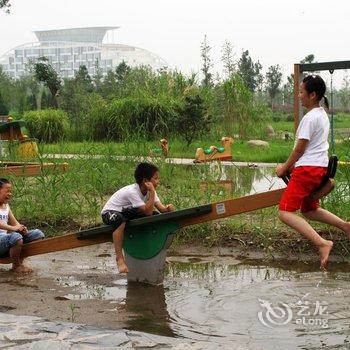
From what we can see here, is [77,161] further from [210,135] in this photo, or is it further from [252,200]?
[210,135]

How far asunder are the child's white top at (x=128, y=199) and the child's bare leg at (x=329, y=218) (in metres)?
1.32

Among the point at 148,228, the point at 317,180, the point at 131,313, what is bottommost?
the point at 131,313

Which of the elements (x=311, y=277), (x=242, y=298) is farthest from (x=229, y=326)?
(x=311, y=277)

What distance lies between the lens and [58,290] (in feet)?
20.7

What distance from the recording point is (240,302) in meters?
5.63

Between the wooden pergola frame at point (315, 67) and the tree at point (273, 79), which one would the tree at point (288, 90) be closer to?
the tree at point (273, 79)

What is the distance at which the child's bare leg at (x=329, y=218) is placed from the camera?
5879 mm

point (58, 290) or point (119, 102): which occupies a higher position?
point (119, 102)

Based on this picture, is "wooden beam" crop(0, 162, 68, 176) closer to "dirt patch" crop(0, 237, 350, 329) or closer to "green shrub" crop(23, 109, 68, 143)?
"dirt patch" crop(0, 237, 350, 329)

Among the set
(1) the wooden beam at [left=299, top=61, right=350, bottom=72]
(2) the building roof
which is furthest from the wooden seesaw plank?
(2) the building roof

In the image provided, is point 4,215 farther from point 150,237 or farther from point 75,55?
point 75,55

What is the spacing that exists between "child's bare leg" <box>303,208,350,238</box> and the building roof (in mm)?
171131

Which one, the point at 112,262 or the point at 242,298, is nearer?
the point at 242,298

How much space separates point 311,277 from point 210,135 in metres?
17.2
